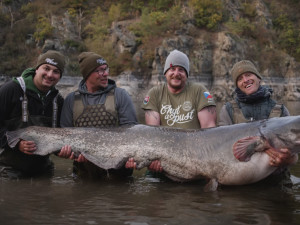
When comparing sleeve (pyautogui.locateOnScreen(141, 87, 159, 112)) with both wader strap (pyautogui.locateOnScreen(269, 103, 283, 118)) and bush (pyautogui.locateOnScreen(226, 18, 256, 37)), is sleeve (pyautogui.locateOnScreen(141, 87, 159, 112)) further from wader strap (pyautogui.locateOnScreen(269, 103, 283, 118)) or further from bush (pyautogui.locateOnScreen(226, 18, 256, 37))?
bush (pyautogui.locateOnScreen(226, 18, 256, 37))

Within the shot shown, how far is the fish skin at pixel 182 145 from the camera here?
4306 millimetres

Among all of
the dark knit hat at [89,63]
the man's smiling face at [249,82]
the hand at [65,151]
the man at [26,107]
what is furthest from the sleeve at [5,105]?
the man's smiling face at [249,82]

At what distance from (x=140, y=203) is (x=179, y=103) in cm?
211

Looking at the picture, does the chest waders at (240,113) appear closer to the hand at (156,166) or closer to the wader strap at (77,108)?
the hand at (156,166)

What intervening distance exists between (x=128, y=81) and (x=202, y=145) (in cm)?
3757

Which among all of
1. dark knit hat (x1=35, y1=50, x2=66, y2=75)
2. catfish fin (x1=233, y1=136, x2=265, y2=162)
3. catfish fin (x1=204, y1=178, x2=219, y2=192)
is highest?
dark knit hat (x1=35, y1=50, x2=66, y2=75)

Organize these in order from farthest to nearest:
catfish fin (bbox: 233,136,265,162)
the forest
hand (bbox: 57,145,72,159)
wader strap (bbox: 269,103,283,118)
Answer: the forest < wader strap (bbox: 269,103,283,118) < hand (bbox: 57,145,72,159) < catfish fin (bbox: 233,136,265,162)

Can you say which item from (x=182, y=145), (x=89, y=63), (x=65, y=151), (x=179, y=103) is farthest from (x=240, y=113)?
(x=65, y=151)

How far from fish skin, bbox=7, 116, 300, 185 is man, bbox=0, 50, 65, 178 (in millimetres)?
402

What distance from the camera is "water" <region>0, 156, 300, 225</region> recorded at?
3.53m

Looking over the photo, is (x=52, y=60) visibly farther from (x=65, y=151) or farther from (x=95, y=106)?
(x=65, y=151)

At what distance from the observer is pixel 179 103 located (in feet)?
18.5

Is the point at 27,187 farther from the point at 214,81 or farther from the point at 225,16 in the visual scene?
the point at 225,16

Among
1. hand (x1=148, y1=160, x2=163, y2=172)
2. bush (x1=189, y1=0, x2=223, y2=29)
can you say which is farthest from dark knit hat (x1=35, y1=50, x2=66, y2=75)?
bush (x1=189, y1=0, x2=223, y2=29)
